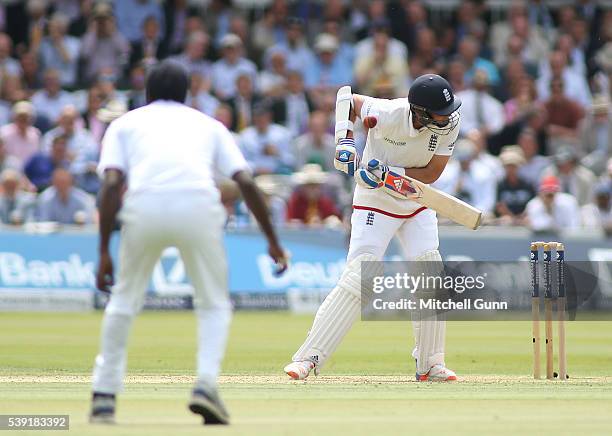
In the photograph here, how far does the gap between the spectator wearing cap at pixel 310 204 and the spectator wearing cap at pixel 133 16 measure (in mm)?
4232

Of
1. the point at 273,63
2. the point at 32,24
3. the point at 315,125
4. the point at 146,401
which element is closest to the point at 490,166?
the point at 315,125

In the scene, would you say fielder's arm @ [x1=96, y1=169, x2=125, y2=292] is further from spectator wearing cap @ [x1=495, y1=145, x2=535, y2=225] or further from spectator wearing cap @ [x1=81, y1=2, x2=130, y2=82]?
spectator wearing cap @ [x1=81, y1=2, x2=130, y2=82]

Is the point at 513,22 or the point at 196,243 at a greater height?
the point at 513,22

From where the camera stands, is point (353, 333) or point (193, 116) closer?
point (193, 116)

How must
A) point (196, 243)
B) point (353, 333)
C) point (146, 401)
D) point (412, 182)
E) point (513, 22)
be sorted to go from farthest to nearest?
point (513, 22)
point (353, 333)
point (412, 182)
point (146, 401)
point (196, 243)

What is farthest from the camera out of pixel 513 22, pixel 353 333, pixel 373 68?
pixel 513 22

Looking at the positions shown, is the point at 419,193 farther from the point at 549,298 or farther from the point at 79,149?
the point at 79,149

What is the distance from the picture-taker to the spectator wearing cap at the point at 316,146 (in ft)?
58.0

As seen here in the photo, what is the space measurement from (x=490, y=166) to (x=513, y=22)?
4.09 metres

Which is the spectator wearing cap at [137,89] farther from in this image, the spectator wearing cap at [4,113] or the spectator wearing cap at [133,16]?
the spectator wearing cap at [4,113]

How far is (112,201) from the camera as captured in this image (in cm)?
608

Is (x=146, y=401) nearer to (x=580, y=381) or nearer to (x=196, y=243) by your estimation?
(x=196, y=243)

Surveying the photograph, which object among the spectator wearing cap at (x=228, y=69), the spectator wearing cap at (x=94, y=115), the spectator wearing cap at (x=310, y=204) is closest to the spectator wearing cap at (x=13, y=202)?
the spectator wearing cap at (x=94, y=115)

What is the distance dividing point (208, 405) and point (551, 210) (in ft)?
38.0
